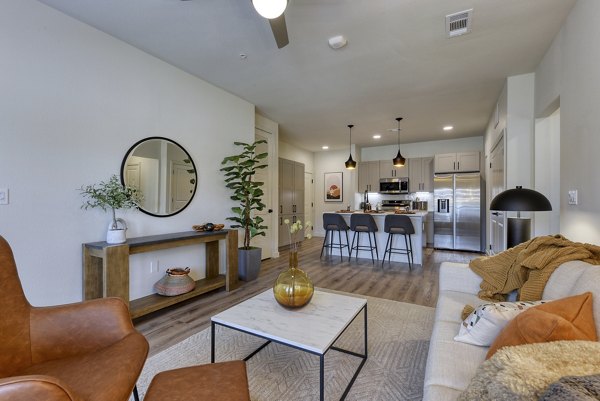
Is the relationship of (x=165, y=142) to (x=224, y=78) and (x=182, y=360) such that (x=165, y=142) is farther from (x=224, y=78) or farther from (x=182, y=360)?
(x=182, y=360)

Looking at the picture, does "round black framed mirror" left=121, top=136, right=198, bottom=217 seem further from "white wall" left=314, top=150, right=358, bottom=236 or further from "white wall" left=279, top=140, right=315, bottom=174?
"white wall" left=314, top=150, right=358, bottom=236

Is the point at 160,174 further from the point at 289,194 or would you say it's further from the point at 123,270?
the point at 289,194

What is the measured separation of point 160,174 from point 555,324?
11.3 ft

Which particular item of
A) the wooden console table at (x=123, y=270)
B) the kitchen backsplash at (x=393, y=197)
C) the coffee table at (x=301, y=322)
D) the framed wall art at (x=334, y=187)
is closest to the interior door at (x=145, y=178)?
the wooden console table at (x=123, y=270)

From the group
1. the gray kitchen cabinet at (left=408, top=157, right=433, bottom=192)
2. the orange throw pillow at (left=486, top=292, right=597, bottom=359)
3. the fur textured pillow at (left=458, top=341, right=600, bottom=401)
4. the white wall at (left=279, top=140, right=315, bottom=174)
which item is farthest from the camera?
the white wall at (left=279, top=140, right=315, bottom=174)

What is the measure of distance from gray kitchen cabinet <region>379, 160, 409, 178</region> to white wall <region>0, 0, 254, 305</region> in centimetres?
563

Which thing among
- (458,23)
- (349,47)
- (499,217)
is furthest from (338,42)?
(499,217)

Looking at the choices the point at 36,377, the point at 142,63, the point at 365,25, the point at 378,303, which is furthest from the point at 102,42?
the point at 378,303

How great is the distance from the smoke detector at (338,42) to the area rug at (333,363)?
2.73 meters

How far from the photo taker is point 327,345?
4.49 feet

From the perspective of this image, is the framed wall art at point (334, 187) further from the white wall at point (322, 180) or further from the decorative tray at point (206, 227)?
the decorative tray at point (206, 227)

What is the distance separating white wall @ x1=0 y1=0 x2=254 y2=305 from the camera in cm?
214

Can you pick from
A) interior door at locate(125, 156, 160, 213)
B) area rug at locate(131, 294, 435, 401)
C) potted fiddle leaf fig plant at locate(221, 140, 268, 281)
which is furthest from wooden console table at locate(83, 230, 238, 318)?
area rug at locate(131, 294, 435, 401)

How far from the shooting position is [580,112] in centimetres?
211
